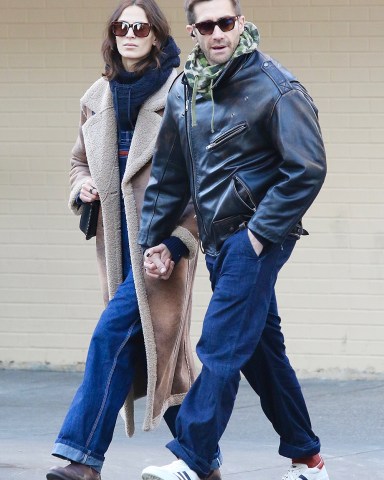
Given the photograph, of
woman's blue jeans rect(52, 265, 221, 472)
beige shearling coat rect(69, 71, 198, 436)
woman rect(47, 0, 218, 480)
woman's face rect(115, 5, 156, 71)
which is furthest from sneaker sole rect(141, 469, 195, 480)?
woman's face rect(115, 5, 156, 71)

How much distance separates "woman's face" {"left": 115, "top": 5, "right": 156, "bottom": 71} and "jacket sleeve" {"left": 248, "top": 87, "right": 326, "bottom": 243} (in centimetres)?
91

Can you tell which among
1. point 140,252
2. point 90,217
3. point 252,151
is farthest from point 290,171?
point 90,217

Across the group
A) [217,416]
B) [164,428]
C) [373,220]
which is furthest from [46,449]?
[373,220]

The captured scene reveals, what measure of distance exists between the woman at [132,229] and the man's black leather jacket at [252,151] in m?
0.40

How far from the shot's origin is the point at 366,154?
28.3 ft

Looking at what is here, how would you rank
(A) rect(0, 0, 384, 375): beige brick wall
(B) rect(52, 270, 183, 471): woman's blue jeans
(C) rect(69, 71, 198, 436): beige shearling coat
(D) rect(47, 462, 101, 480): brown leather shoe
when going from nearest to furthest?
(D) rect(47, 462, 101, 480): brown leather shoe → (B) rect(52, 270, 183, 471): woman's blue jeans → (C) rect(69, 71, 198, 436): beige shearling coat → (A) rect(0, 0, 384, 375): beige brick wall

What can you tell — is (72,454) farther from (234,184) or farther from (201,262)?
(201,262)

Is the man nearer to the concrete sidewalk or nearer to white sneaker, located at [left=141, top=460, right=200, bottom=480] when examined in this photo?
white sneaker, located at [left=141, top=460, right=200, bottom=480]

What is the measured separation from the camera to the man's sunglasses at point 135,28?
549 cm

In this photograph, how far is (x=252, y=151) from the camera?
4938 mm

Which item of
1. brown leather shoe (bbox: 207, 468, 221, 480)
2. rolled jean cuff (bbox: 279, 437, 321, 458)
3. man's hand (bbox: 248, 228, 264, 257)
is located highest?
man's hand (bbox: 248, 228, 264, 257)

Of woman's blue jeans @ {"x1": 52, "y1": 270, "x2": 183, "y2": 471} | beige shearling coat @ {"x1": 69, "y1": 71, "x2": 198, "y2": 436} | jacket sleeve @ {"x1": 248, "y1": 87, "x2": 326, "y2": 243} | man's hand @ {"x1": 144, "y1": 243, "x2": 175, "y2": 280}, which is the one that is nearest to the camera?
jacket sleeve @ {"x1": 248, "y1": 87, "x2": 326, "y2": 243}

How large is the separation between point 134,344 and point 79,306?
144 inches

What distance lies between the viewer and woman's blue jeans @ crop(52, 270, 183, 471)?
5172mm
